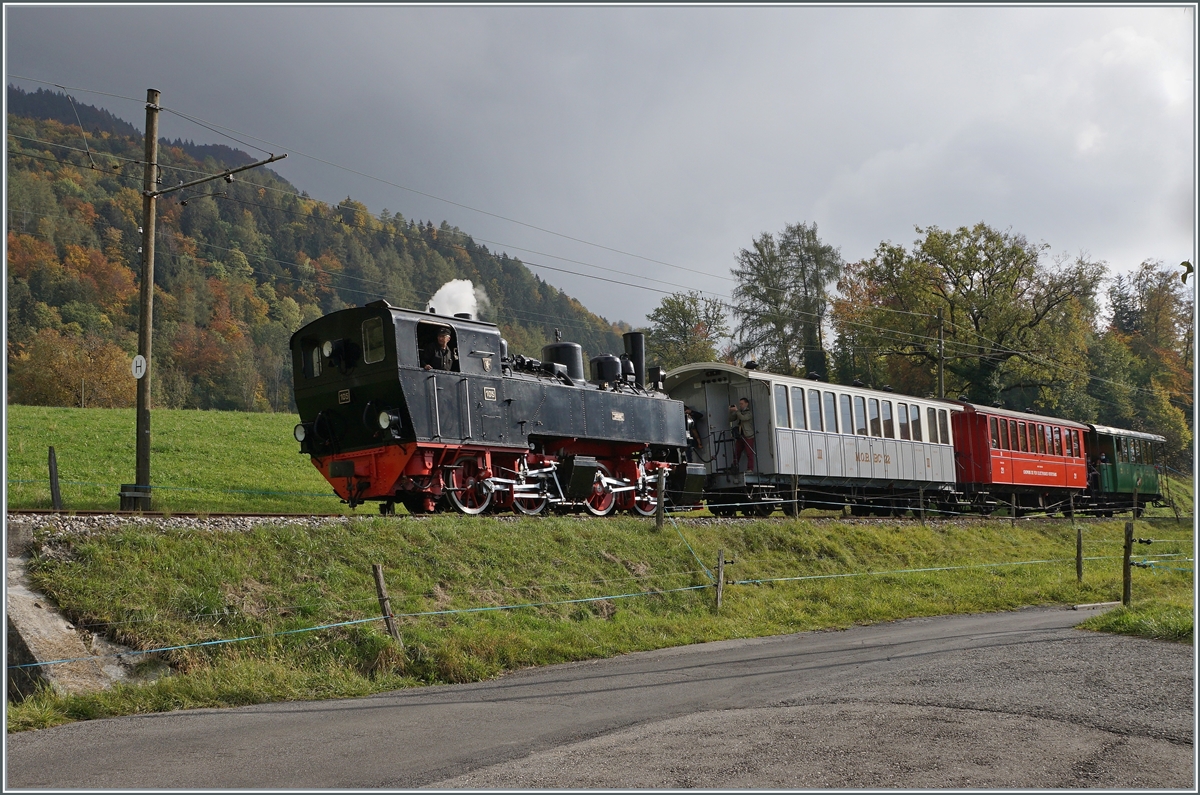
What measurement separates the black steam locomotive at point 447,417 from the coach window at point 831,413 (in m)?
6.95

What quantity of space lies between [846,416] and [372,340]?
13.5 meters

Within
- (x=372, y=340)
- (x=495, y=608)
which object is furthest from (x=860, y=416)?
(x=495, y=608)

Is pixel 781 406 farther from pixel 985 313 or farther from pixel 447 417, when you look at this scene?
pixel 985 313

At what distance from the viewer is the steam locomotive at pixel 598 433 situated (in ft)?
47.9

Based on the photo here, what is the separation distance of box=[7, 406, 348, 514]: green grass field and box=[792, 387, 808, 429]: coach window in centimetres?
1081

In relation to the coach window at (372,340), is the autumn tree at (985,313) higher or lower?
higher

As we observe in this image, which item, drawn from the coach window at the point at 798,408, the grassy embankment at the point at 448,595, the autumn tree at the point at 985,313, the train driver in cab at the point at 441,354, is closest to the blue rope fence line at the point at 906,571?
the grassy embankment at the point at 448,595

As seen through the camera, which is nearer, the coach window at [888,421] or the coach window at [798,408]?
the coach window at [798,408]

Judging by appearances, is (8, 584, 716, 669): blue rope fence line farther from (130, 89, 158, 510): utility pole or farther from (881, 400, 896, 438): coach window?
(881, 400, 896, 438): coach window

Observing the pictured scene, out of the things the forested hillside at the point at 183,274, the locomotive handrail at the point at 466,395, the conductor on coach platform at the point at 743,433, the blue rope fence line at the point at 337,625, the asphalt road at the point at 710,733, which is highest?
the forested hillside at the point at 183,274

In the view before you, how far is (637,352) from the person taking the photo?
67.2 ft

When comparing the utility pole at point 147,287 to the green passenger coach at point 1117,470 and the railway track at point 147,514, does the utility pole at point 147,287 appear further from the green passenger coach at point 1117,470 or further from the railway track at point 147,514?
the green passenger coach at point 1117,470

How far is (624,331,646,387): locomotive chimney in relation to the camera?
797 inches

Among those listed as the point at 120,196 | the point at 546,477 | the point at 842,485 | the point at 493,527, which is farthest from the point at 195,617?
the point at 120,196
